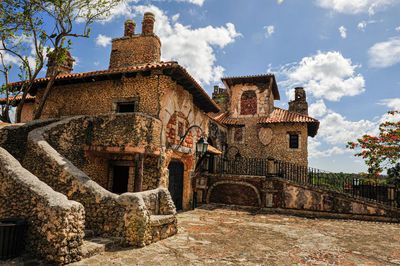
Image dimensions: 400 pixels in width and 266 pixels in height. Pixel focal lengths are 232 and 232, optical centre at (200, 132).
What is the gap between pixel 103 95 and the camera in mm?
9742

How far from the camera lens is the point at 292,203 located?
1148 centimetres

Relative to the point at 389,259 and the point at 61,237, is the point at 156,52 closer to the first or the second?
the point at 61,237

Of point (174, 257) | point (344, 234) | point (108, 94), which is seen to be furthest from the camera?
point (108, 94)

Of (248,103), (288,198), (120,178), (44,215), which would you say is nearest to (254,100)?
(248,103)

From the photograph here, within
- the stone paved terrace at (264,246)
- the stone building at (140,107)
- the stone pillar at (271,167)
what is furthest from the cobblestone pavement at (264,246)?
the stone pillar at (271,167)

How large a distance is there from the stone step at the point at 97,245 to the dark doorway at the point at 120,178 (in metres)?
4.50

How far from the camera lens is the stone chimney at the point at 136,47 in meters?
11.8

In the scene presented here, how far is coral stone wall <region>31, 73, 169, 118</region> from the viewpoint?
9055 millimetres

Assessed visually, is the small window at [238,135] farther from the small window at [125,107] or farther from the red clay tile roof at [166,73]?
the small window at [125,107]

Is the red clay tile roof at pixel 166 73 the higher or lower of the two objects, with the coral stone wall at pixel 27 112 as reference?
higher

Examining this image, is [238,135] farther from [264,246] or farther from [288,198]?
[264,246]

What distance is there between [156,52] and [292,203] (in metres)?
10.3

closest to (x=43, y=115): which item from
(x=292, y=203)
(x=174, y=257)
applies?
(x=174, y=257)

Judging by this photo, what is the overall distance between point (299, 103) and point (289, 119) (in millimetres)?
4393
